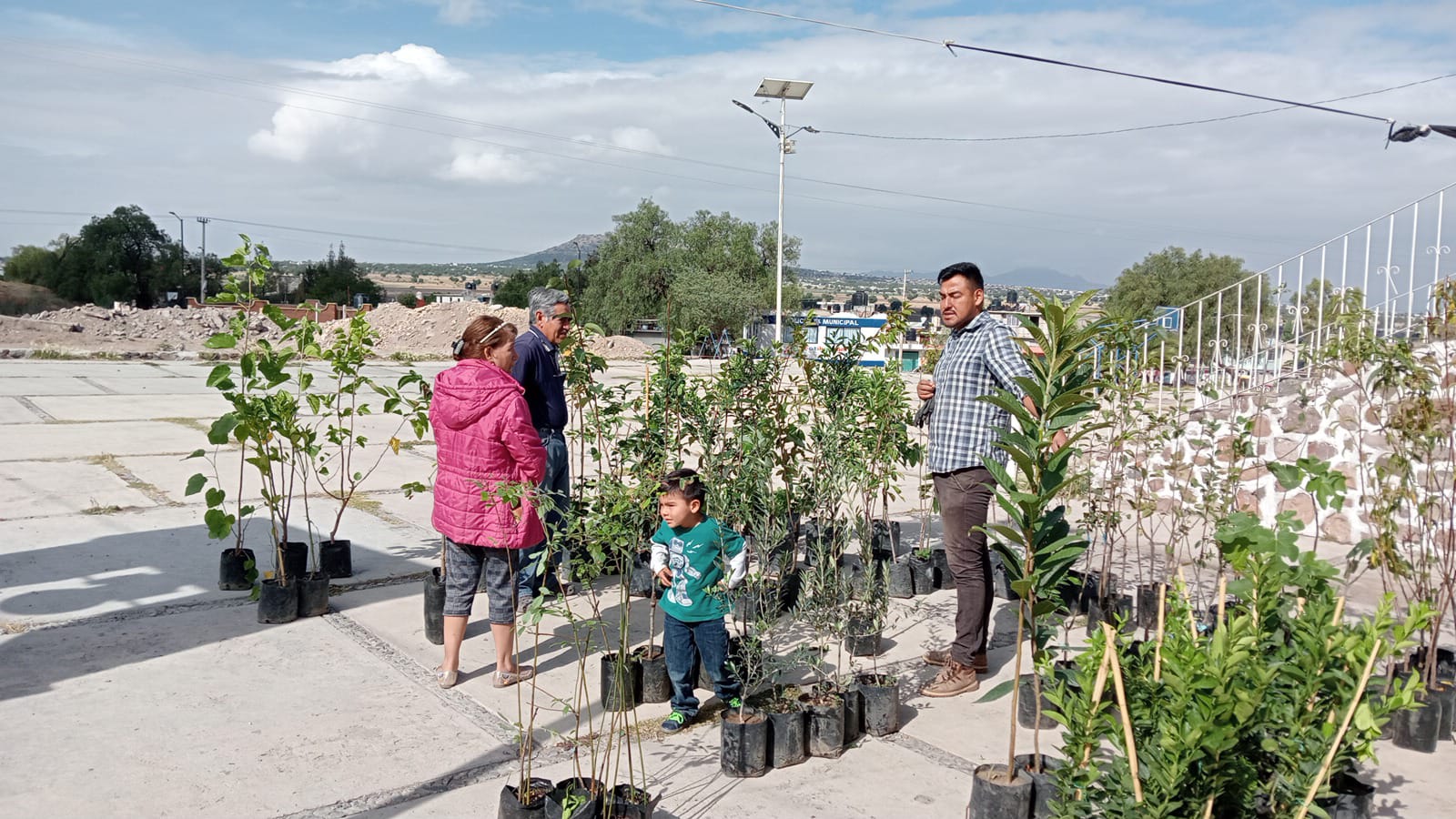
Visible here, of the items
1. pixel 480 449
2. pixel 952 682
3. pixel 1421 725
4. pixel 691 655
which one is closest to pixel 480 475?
pixel 480 449

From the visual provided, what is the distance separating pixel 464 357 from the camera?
14.6 feet

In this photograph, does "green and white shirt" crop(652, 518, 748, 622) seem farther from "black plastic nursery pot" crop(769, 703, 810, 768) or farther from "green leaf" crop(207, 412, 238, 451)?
"green leaf" crop(207, 412, 238, 451)

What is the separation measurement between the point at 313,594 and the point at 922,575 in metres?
3.44

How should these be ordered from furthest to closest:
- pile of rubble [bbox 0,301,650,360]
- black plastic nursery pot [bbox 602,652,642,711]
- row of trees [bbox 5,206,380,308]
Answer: row of trees [bbox 5,206,380,308]
pile of rubble [bbox 0,301,650,360]
black plastic nursery pot [bbox 602,652,642,711]

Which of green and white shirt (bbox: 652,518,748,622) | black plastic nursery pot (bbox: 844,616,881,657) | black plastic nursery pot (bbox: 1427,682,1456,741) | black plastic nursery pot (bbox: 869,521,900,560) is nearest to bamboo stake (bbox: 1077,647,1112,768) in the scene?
green and white shirt (bbox: 652,518,748,622)

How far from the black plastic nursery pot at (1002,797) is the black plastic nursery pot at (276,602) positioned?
357 centimetres

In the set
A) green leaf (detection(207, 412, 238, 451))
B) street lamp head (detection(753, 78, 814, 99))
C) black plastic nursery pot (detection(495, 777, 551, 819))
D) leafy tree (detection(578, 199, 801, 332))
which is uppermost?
street lamp head (detection(753, 78, 814, 99))

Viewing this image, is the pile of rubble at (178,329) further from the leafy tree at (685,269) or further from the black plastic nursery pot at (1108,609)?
the black plastic nursery pot at (1108,609)

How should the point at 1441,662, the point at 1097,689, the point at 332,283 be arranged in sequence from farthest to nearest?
the point at 332,283
the point at 1441,662
the point at 1097,689

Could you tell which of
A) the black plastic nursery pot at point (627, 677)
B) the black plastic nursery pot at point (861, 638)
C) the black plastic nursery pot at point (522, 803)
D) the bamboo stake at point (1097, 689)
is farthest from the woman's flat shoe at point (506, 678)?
the bamboo stake at point (1097, 689)

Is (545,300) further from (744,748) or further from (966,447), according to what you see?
(744,748)

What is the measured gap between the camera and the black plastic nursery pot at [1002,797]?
314 centimetres

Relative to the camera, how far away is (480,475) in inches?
168

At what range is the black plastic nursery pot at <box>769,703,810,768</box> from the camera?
3.67 m
